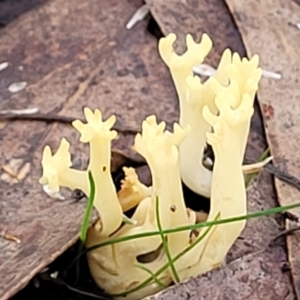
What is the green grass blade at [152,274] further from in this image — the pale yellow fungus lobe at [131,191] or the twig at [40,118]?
the twig at [40,118]

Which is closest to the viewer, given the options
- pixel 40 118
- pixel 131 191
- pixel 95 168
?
pixel 95 168

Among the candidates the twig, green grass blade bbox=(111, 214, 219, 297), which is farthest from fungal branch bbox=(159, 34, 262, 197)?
the twig

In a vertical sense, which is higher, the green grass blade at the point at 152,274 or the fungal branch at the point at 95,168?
the fungal branch at the point at 95,168

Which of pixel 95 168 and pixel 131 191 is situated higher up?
pixel 95 168

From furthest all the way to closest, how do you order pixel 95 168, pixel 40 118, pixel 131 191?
pixel 40 118
pixel 131 191
pixel 95 168

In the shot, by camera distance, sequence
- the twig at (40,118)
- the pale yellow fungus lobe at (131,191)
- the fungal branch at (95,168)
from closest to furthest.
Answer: the fungal branch at (95,168) < the pale yellow fungus lobe at (131,191) < the twig at (40,118)

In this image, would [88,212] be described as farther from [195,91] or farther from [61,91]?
[61,91]

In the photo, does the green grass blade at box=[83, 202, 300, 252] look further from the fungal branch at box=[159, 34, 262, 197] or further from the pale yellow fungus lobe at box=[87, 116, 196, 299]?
the fungal branch at box=[159, 34, 262, 197]

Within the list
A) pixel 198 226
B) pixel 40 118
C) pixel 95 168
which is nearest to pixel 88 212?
pixel 95 168

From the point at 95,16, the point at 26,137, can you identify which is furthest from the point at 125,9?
the point at 26,137

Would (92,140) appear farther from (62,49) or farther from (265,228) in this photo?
(62,49)

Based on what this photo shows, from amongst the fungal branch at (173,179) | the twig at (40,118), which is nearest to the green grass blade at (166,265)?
the fungal branch at (173,179)
